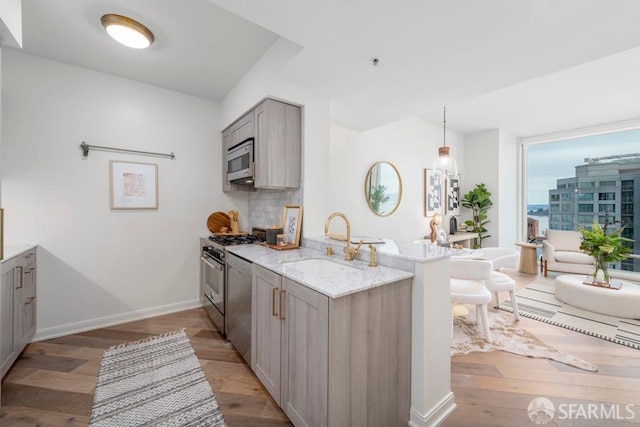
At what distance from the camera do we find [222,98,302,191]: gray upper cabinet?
238cm

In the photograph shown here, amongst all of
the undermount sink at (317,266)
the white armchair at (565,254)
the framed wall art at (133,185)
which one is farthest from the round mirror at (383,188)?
the white armchair at (565,254)

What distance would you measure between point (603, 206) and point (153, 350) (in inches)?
288

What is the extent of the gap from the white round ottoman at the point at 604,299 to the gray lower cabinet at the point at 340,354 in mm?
3165

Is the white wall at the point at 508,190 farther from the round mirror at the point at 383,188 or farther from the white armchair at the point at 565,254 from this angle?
the round mirror at the point at 383,188

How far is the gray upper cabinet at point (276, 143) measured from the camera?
2381 mm

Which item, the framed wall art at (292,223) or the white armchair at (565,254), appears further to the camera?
the white armchair at (565,254)

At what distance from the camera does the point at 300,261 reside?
1.99m

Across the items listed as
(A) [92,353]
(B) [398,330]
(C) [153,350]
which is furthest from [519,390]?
(A) [92,353]

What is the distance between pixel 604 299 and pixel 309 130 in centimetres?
395

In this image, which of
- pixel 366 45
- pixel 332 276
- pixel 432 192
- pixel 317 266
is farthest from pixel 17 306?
pixel 432 192

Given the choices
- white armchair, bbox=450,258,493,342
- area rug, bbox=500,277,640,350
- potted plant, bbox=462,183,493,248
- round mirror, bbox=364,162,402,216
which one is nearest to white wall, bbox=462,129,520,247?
potted plant, bbox=462,183,493,248

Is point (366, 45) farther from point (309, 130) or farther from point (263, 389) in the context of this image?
point (263, 389)

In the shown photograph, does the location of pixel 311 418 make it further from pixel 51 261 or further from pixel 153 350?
pixel 51 261

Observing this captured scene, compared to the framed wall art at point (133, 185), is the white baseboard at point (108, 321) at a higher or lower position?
lower
